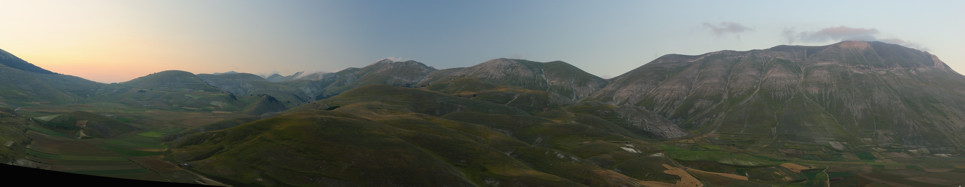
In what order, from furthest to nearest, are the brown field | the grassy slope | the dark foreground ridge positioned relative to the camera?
the brown field < the grassy slope < the dark foreground ridge

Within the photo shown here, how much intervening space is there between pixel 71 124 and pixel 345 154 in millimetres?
93791

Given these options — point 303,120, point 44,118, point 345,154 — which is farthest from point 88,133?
point 345,154

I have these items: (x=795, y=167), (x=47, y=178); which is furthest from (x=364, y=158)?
(x=795, y=167)

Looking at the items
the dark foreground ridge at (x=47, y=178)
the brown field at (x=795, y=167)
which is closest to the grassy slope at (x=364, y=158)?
the brown field at (x=795, y=167)

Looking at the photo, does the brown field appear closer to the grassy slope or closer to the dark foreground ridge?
the grassy slope

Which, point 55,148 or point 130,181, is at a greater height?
point 130,181

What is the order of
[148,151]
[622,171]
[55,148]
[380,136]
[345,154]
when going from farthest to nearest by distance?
1. [622,171]
2. [380,136]
3. [345,154]
4. [148,151]
5. [55,148]

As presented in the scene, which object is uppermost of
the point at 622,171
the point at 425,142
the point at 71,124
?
the point at 71,124

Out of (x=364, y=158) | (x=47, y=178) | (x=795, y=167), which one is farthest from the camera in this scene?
(x=795, y=167)

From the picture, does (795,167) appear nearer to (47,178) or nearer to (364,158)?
(364,158)

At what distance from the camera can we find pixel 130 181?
8406 mm

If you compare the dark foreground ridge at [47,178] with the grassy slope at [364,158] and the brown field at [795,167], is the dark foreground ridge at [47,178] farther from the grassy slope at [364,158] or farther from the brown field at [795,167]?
the brown field at [795,167]

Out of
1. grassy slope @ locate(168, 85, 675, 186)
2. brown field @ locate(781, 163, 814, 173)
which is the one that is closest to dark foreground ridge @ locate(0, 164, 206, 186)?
grassy slope @ locate(168, 85, 675, 186)

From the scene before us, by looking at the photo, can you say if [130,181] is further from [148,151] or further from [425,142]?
[425,142]
